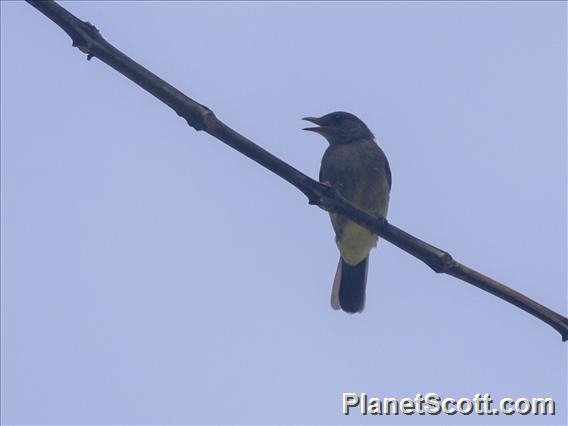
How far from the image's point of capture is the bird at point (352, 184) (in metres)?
8.14

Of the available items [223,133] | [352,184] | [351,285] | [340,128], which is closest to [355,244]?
[351,285]

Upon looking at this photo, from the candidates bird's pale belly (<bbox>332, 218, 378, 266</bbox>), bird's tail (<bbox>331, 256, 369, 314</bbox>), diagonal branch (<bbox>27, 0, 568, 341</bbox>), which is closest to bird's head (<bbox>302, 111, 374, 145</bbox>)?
bird's pale belly (<bbox>332, 218, 378, 266</bbox>)

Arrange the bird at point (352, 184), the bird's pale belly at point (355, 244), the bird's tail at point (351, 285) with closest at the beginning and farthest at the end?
the bird at point (352, 184)
the bird's pale belly at point (355, 244)
the bird's tail at point (351, 285)

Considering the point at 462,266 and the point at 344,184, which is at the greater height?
the point at 344,184

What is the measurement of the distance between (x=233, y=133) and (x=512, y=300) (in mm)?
939

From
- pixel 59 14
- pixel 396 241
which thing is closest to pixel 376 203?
pixel 396 241

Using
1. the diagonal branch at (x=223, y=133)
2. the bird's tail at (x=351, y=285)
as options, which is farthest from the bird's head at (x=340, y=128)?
the diagonal branch at (x=223, y=133)

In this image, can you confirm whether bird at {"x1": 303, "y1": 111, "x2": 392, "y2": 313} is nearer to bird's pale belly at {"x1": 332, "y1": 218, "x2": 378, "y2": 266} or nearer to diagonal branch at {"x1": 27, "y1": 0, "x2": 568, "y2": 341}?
bird's pale belly at {"x1": 332, "y1": 218, "x2": 378, "y2": 266}

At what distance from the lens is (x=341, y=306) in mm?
8664

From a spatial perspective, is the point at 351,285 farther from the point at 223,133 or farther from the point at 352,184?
the point at 223,133

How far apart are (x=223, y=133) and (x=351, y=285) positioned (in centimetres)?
640

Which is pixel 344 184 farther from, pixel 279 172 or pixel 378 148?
pixel 279 172

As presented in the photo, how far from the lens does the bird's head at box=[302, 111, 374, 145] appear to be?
8812mm

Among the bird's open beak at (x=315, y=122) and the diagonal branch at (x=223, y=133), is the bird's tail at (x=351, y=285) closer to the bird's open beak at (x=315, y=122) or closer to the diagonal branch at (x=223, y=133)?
the bird's open beak at (x=315, y=122)
